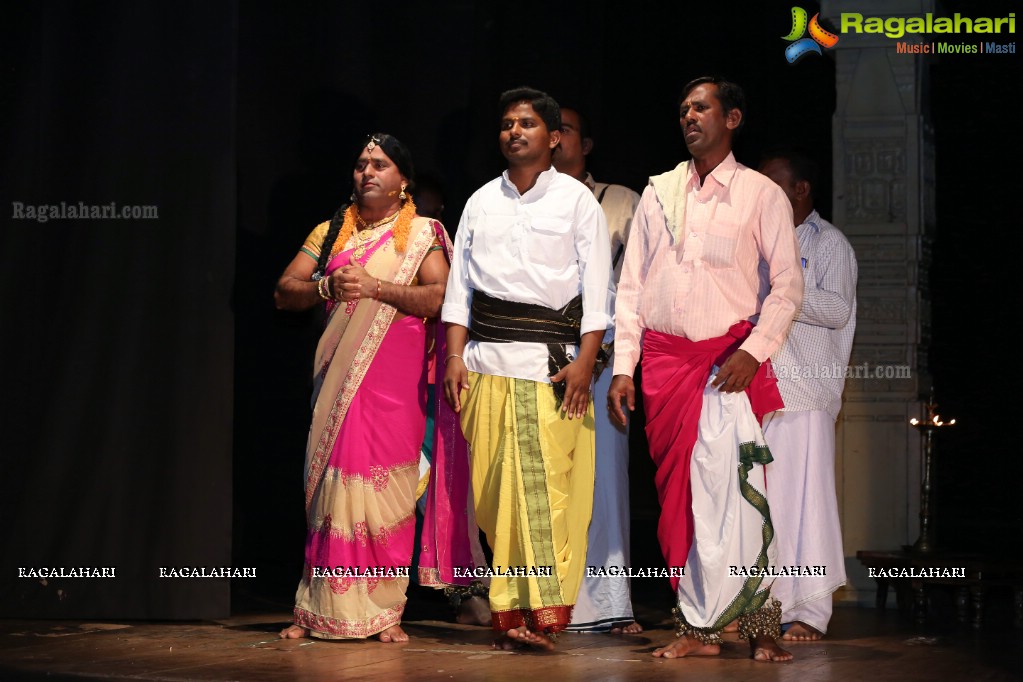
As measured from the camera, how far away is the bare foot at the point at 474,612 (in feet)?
16.6

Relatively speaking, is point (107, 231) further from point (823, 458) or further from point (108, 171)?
point (823, 458)

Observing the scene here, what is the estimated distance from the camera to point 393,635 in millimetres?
4543

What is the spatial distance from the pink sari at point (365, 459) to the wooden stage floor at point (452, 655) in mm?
139

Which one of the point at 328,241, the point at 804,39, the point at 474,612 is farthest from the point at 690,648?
the point at 804,39

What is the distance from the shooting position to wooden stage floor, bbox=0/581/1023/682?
3881 mm

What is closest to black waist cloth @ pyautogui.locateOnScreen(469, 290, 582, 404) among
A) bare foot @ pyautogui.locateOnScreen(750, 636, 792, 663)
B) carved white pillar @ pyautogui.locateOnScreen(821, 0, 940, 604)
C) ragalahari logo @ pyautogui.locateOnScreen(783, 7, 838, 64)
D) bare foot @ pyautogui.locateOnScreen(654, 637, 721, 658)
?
bare foot @ pyautogui.locateOnScreen(654, 637, 721, 658)

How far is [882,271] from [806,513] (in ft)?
4.93

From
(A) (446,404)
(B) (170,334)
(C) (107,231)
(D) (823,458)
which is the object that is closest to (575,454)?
(A) (446,404)

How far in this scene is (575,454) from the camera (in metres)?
4.43

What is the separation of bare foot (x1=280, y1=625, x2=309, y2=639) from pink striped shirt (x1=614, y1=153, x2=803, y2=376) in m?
1.39

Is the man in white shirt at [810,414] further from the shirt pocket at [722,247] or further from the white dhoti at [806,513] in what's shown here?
the shirt pocket at [722,247]

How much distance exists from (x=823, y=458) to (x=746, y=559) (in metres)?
0.85

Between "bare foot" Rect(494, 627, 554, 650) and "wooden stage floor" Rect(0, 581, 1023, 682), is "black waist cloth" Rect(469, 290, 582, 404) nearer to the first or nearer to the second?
"bare foot" Rect(494, 627, 554, 650)

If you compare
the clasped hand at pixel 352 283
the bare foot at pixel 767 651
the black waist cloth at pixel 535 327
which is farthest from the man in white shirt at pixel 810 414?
the clasped hand at pixel 352 283
